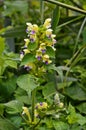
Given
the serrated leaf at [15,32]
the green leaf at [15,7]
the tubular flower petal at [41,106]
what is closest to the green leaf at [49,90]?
the tubular flower petal at [41,106]

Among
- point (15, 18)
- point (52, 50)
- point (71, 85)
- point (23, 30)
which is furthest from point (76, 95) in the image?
point (15, 18)

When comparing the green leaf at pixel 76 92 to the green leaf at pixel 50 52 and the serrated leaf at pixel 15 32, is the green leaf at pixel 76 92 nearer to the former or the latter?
the green leaf at pixel 50 52

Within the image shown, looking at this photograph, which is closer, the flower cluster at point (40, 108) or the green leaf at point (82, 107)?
the flower cluster at point (40, 108)

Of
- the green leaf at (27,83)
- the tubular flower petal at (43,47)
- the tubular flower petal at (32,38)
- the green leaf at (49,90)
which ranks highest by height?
the tubular flower petal at (32,38)

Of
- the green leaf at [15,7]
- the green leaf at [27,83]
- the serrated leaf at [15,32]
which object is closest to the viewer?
the green leaf at [27,83]

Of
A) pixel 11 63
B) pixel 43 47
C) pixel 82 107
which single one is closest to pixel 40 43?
pixel 43 47
